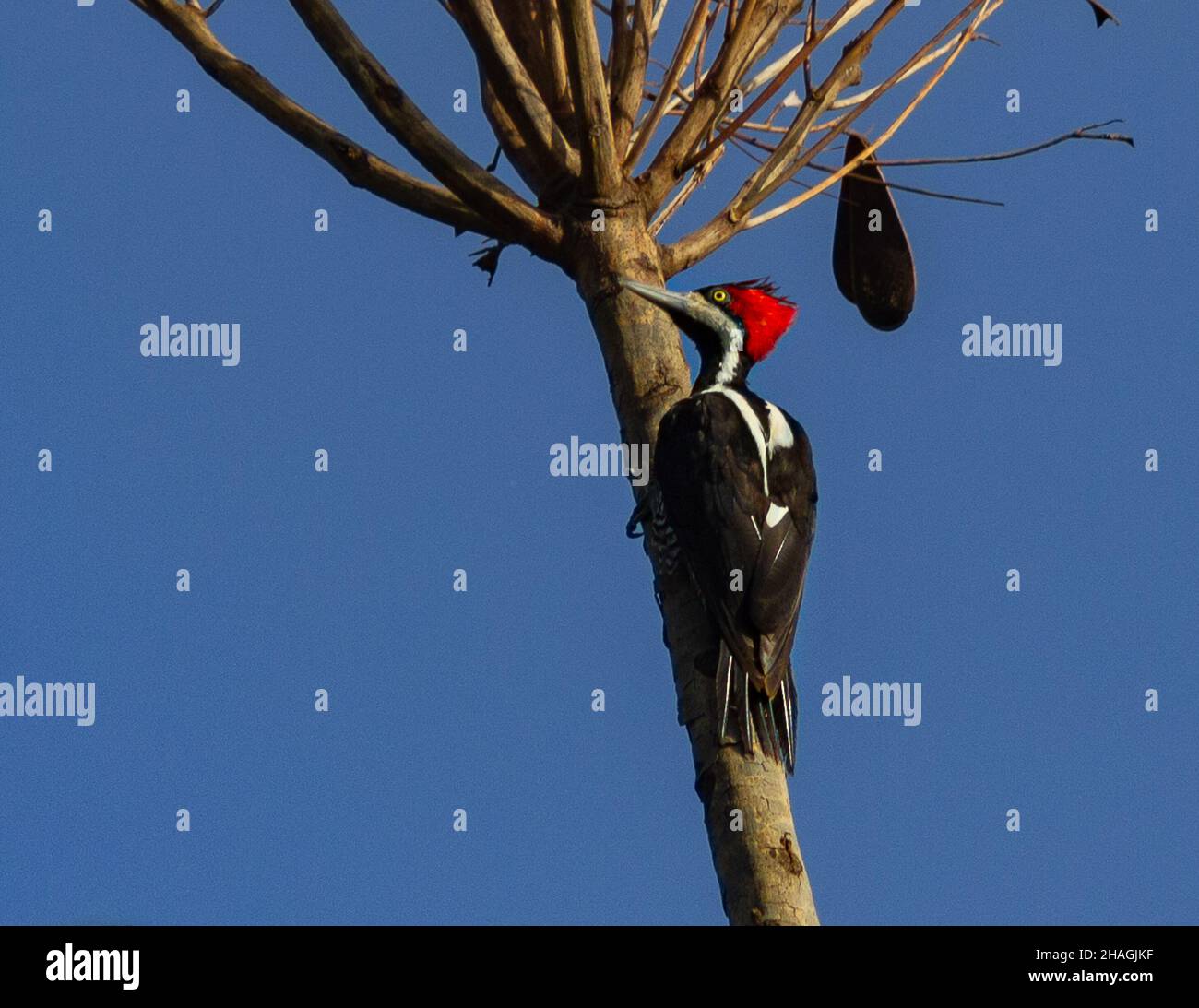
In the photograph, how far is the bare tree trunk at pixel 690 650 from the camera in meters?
3.54

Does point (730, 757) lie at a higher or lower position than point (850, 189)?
lower

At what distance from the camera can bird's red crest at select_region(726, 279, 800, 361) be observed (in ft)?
18.5

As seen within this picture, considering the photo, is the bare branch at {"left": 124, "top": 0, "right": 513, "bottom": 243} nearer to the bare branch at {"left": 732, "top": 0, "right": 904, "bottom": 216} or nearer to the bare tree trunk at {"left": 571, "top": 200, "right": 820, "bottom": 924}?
the bare tree trunk at {"left": 571, "top": 200, "right": 820, "bottom": 924}

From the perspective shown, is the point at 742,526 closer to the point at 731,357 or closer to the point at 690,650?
the point at 690,650

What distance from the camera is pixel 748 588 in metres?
4.43

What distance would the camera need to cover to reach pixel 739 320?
5633mm

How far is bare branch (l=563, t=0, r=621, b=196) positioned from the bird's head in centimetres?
111

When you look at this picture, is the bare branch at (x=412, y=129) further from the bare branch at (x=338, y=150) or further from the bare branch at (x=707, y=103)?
the bare branch at (x=707, y=103)

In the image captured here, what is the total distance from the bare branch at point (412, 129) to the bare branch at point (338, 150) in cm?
6

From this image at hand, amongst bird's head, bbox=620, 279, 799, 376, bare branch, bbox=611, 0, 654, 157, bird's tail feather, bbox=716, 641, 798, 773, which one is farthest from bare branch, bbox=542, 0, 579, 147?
bird's tail feather, bbox=716, 641, 798, 773

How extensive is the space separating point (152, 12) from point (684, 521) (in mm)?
1950

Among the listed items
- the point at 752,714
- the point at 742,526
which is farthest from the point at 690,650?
the point at 742,526
